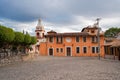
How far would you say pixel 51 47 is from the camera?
1964 inches

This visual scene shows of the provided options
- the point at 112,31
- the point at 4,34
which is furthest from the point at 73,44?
the point at 4,34

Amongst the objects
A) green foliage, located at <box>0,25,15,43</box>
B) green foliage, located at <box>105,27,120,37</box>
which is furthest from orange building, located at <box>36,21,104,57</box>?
green foliage, located at <box>0,25,15,43</box>

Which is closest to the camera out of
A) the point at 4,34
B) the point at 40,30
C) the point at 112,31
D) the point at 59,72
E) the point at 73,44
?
the point at 59,72

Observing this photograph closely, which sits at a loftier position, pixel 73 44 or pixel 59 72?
pixel 73 44

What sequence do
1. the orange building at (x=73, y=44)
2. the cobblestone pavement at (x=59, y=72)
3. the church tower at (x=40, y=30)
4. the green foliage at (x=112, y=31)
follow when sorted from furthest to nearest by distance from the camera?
1. the green foliage at (x=112, y=31)
2. the church tower at (x=40, y=30)
3. the orange building at (x=73, y=44)
4. the cobblestone pavement at (x=59, y=72)

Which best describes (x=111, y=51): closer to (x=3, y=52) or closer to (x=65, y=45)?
(x=65, y=45)

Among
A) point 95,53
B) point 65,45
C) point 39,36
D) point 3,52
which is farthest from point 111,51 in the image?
point 39,36

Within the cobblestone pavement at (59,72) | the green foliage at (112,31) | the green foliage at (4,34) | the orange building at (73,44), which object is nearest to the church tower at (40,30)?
the orange building at (73,44)

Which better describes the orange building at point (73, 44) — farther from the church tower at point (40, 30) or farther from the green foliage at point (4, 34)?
the green foliage at point (4, 34)

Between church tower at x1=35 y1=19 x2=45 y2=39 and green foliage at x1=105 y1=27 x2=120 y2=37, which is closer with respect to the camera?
church tower at x1=35 y1=19 x2=45 y2=39

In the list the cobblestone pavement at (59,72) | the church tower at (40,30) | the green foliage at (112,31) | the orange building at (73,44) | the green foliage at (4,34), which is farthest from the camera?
the green foliage at (112,31)

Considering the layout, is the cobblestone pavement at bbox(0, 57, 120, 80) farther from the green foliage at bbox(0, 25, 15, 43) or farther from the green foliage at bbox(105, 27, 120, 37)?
the green foliage at bbox(105, 27, 120, 37)

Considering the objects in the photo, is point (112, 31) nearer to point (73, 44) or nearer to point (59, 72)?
point (73, 44)

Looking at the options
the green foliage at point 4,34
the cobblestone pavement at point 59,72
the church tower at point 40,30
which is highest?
the church tower at point 40,30
